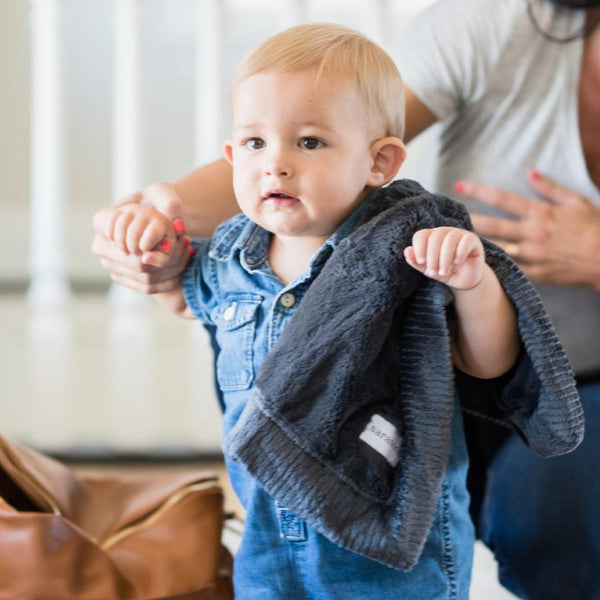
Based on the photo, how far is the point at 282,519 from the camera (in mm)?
861

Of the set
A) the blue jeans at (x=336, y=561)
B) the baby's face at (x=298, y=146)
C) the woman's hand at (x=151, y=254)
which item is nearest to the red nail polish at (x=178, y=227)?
the woman's hand at (x=151, y=254)

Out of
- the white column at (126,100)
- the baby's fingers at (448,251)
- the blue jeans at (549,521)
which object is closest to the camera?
the baby's fingers at (448,251)

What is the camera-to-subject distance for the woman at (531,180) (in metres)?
1.18

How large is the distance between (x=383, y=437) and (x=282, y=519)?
0.40 feet

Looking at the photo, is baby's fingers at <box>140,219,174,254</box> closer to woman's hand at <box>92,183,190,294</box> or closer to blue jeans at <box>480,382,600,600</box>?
woman's hand at <box>92,183,190,294</box>

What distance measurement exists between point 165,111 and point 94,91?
6.5 inches

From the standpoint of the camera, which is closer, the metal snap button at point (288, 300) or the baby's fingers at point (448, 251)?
the baby's fingers at point (448, 251)

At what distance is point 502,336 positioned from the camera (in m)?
0.84

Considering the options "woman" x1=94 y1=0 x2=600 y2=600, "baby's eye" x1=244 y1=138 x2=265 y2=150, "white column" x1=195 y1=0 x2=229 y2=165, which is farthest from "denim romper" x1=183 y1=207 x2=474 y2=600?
"white column" x1=195 y1=0 x2=229 y2=165

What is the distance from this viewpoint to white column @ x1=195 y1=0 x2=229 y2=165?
1.99 metres

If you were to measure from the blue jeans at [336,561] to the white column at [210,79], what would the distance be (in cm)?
123

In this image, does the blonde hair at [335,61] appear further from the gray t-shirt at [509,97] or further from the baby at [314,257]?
the gray t-shirt at [509,97]

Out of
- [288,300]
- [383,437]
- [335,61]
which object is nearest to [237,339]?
[288,300]

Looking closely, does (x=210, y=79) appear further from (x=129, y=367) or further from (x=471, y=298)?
(x=471, y=298)
